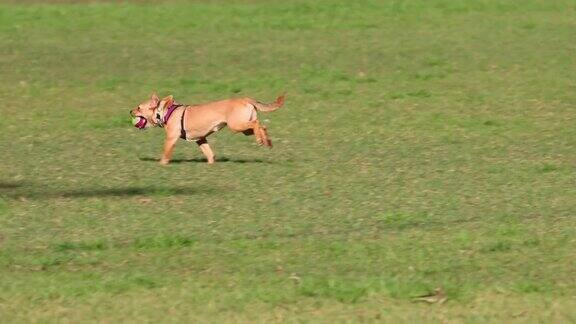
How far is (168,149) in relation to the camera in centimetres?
1113

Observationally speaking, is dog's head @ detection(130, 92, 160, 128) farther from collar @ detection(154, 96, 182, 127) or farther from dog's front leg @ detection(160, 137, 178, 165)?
dog's front leg @ detection(160, 137, 178, 165)

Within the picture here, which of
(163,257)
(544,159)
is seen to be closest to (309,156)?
(544,159)

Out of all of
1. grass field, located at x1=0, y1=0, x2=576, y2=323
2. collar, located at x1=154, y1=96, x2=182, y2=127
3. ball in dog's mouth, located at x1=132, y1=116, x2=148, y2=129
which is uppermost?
collar, located at x1=154, y1=96, x2=182, y2=127

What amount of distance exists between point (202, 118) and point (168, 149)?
44cm

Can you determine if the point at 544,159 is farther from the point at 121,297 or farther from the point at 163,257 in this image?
the point at 121,297

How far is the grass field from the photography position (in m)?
7.20

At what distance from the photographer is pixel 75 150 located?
39.9 ft

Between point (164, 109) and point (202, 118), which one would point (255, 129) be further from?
point (164, 109)

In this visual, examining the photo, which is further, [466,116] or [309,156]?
[466,116]

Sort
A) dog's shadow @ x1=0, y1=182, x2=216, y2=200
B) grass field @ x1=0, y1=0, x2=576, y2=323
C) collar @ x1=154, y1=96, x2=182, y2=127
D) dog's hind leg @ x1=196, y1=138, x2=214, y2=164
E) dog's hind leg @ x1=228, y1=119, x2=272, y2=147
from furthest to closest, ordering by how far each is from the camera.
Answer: dog's hind leg @ x1=196, y1=138, x2=214, y2=164
collar @ x1=154, y1=96, x2=182, y2=127
dog's hind leg @ x1=228, y1=119, x2=272, y2=147
dog's shadow @ x1=0, y1=182, x2=216, y2=200
grass field @ x1=0, y1=0, x2=576, y2=323

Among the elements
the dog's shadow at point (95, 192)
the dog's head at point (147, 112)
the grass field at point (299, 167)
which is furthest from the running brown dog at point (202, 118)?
the dog's shadow at point (95, 192)

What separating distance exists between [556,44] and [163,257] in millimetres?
11211

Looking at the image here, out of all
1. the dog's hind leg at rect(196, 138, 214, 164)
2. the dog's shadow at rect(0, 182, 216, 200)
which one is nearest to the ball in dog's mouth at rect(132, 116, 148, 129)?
the dog's hind leg at rect(196, 138, 214, 164)

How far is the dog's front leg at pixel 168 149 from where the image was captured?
36.4 feet
